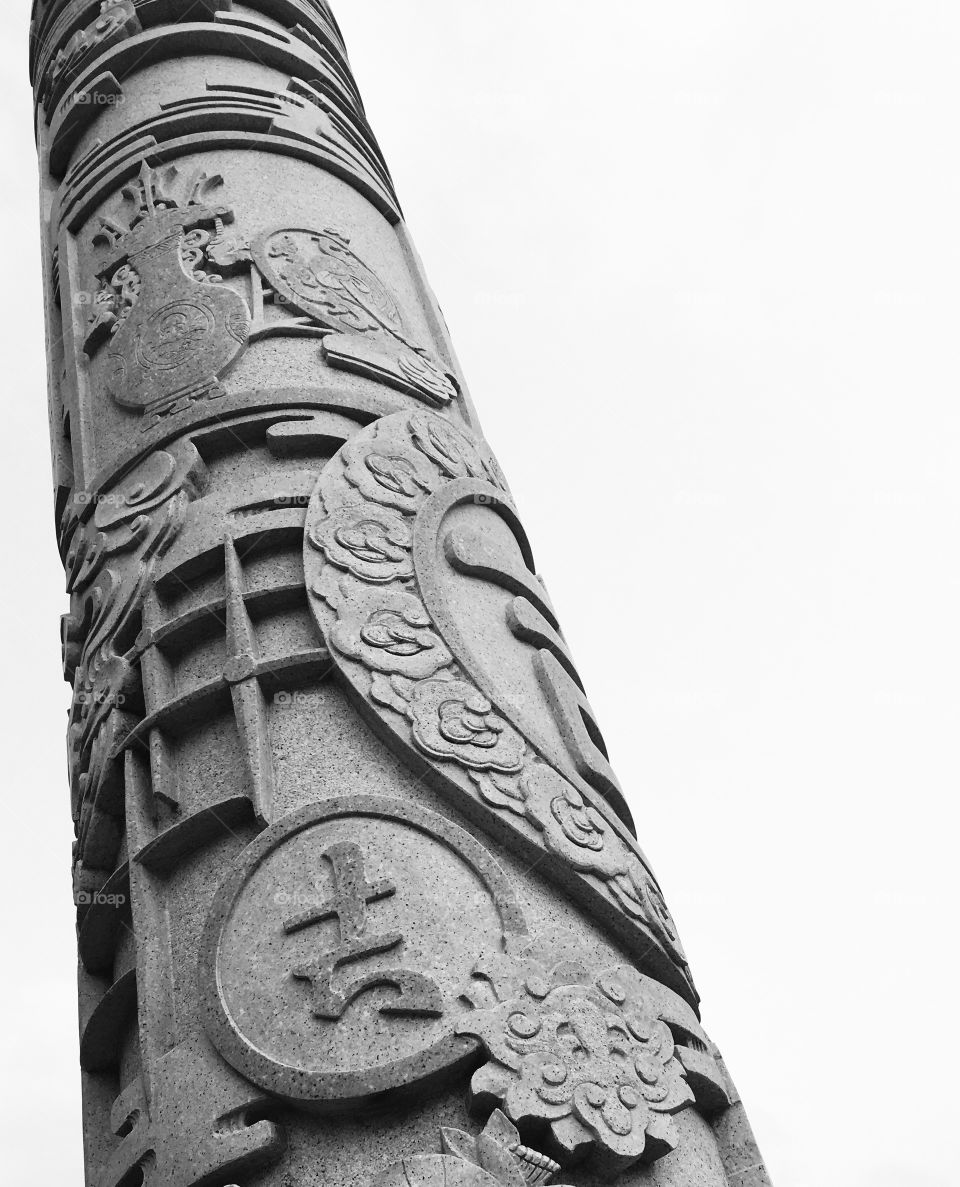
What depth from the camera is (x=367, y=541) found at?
400 centimetres

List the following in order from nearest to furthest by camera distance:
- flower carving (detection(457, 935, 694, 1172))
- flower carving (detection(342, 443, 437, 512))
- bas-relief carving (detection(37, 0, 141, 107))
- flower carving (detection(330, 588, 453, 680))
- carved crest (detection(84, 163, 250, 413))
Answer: flower carving (detection(457, 935, 694, 1172)) → flower carving (detection(330, 588, 453, 680)) → flower carving (detection(342, 443, 437, 512)) → carved crest (detection(84, 163, 250, 413)) → bas-relief carving (detection(37, 0, 141, 107))

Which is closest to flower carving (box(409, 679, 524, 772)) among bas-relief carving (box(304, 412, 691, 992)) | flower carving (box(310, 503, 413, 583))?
bas-relief carving (box(304, 412, 691, 992))

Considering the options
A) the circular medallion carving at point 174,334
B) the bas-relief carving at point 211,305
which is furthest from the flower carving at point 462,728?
the circular medallion carving at point 174,334

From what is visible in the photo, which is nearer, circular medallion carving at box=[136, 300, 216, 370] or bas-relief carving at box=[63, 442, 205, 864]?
bas-relief carving at box=[63, 442, 205, 864]

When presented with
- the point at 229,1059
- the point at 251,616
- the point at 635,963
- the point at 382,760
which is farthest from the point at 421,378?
the point at 229,1059

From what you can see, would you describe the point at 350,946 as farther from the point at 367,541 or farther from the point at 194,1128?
the point at 367,541

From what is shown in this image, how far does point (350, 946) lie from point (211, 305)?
8.40 ft

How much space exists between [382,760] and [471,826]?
30 cm

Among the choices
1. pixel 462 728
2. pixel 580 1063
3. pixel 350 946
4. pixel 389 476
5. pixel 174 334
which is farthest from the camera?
pixel 174 334

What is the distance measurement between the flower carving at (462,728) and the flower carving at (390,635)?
75 millimetres

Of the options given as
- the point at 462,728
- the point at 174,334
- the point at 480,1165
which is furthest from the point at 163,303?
the point at 480,1165

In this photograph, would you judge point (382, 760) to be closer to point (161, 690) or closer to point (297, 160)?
point (161, 690)

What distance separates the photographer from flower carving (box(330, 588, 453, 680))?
3682 mm

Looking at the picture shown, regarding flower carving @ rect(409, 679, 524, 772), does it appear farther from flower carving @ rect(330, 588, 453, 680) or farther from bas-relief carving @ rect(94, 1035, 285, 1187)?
bas-relief carving @ rect(94, 1035, 285, 1187)
